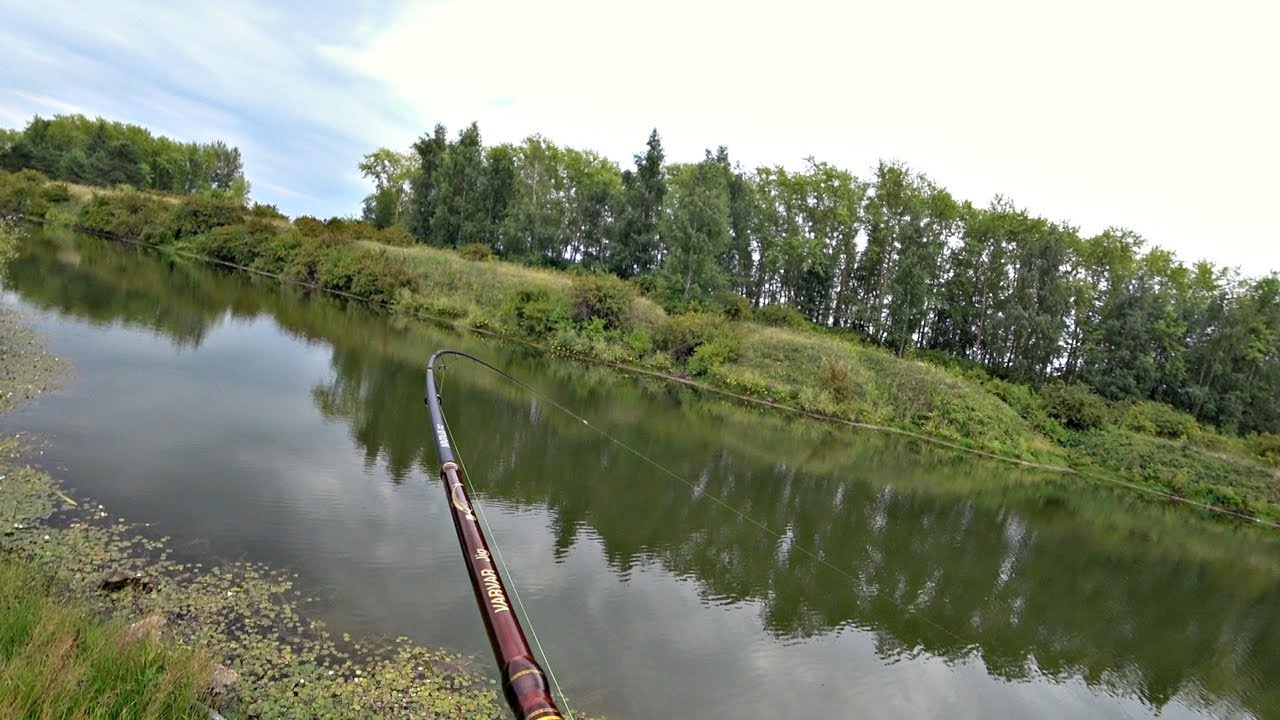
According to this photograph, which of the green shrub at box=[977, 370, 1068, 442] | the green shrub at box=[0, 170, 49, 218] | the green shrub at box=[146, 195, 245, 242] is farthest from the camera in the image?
the green shrub at box=[0, 170, 49, 218]

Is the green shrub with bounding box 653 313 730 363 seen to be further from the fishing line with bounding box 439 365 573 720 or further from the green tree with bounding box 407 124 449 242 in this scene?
the green tree with bounding box 407 124 449 242

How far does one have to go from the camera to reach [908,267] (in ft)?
136

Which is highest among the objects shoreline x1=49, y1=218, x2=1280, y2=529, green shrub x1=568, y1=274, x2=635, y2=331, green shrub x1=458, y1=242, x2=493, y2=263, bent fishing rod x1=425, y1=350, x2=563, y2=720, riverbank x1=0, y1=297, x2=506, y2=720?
green shrub x1=458, y1=242, x2=493, y2=263

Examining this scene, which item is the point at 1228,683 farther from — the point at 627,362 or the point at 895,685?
the point at 627,362

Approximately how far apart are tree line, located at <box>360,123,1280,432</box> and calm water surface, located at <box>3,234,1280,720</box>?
67.2 ft

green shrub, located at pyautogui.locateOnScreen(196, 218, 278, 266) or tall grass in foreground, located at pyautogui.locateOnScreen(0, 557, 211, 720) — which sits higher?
green shrub, located at pyautogui.locateOnScreen(196, 218, 278, 266)

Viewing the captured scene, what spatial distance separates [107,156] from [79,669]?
317 ft

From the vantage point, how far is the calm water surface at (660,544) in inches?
329

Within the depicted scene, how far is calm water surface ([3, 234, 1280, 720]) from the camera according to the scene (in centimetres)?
837

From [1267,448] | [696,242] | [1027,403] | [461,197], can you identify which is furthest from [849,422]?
[461,197]

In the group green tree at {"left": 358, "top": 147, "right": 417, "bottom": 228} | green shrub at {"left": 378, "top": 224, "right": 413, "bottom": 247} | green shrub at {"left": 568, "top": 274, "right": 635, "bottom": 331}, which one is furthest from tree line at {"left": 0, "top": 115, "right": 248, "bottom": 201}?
green shrub at {"left": 568, "top": 274, "right": 635, "bottom": 331}

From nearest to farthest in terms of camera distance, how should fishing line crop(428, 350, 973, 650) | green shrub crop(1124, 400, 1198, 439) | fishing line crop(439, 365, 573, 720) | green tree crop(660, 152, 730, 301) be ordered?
fishing line crop(439, 365, 573, 720), fishing line crop(428, 350, 973, 650), green shrub crop(1124, 400, 1198, 439), green tree crop(660, 152, 730, 301)

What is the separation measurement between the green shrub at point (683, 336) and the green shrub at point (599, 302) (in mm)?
2443

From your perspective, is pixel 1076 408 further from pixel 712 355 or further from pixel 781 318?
pixel 712 355
